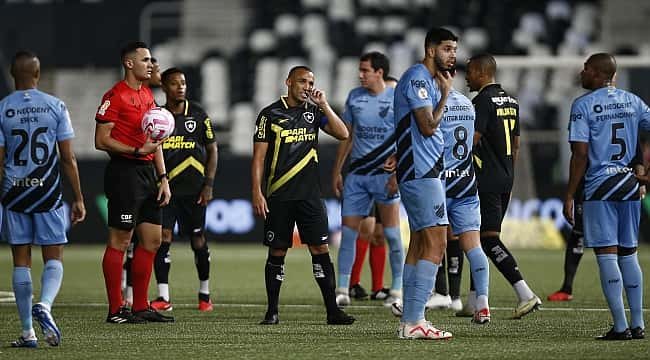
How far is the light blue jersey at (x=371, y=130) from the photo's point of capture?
1181 centimetres

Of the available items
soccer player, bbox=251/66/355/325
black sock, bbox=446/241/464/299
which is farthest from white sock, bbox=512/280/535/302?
soccer player, bbox=251/66/355/325

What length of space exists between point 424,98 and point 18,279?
2947 mm

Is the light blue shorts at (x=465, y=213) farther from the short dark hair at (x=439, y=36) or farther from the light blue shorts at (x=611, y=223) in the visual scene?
the short dark hair at (x=439, y=36)

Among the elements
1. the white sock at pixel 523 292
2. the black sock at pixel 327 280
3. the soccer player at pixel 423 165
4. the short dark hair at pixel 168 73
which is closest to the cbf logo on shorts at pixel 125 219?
the black sock at pixel 327 280

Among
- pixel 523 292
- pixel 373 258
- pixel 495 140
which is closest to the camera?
pixel 523 292

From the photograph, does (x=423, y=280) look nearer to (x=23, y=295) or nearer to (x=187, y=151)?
(x=23, y=295)

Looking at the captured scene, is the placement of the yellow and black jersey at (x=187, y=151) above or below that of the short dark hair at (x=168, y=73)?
below

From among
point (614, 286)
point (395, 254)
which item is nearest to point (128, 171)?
point (395, 254)

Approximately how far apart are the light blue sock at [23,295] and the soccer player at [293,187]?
7.23 feet

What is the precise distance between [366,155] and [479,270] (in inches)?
92.8

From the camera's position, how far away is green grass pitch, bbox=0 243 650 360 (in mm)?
7898

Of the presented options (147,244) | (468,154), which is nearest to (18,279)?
(147,244)

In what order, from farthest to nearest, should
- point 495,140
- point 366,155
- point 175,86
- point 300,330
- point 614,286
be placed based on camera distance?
point 366,155 → point 175,86 → point 495,140 → point 300,330 → point 614,286

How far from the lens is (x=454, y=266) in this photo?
11.2m
